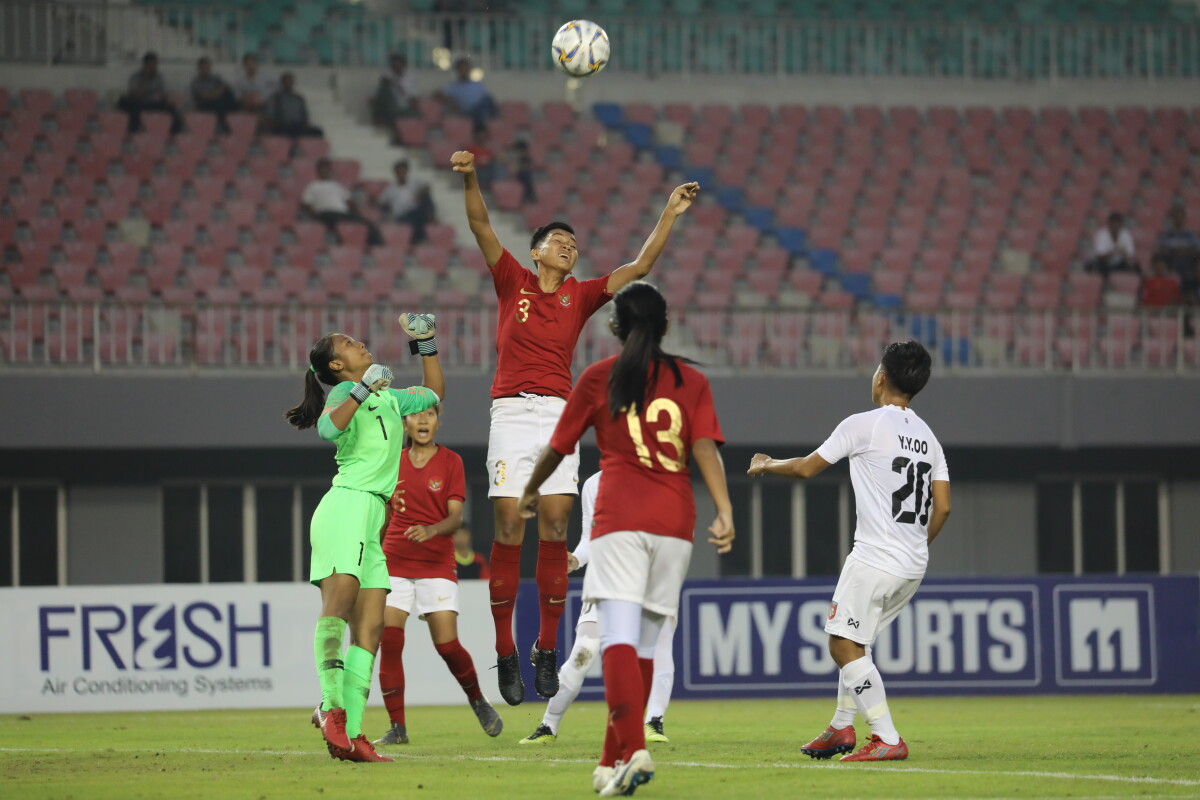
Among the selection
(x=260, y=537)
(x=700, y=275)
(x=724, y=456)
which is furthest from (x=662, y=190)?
(x=260, y=537)

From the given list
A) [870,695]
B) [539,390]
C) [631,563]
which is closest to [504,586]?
[539,390]

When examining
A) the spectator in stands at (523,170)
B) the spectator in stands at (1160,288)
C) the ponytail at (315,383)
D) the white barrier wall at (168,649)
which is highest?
the spectator in stands at (523,170)

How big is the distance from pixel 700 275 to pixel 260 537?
23.4 ft

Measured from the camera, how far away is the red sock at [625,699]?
691 centimetres

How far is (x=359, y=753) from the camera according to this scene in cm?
863

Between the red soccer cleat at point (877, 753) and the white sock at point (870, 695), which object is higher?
the white sock at point (870, 695)

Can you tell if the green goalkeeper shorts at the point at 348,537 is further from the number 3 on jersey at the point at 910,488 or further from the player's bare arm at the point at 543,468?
the number 3 on jersey at the point at 910,488

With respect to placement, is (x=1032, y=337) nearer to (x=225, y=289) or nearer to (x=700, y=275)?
(x=700, y=275)

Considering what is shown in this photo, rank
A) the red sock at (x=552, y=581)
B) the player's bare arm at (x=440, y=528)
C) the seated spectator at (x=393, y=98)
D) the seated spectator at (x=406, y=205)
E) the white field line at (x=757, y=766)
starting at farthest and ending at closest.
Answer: the seated spectator at (x=393, y=98) → the seated spectator at (x=406, y=205) → the player's bare arm at (x=440, y=528) → the red sock at (x=552, y=581) → the white field line at (x=757, y=766)

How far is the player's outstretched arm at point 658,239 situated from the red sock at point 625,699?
293 centimetres

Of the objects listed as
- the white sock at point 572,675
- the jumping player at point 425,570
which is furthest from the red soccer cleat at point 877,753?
the jumping player at point 425,570

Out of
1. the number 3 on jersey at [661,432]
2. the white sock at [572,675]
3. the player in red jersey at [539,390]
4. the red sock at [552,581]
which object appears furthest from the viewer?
the red sock at [552,581]

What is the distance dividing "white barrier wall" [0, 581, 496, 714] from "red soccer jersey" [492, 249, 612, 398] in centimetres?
640

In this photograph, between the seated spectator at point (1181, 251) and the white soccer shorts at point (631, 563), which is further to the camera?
the seated spectator at point (1181, 251)
